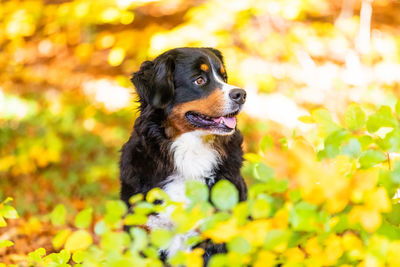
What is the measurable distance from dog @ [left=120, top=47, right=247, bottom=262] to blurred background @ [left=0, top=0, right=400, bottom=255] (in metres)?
0.68

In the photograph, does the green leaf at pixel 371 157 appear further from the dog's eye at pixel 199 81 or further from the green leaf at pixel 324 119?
the dog's eye at pixel 199 81

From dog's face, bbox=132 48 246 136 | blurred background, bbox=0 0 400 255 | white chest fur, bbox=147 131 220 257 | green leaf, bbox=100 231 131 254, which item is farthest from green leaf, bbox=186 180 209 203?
blurred background, bbox=0 0 400 255

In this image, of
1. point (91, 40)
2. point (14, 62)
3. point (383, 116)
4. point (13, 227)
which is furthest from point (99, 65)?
point (383, 116)

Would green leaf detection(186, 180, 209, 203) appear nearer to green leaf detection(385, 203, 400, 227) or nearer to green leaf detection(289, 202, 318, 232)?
green leaf detection(289, 202, 318, 232)

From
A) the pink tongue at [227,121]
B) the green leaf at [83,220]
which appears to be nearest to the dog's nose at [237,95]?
the pink tongue at [227,121]

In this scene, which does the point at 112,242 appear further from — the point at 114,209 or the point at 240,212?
the point at 240,212

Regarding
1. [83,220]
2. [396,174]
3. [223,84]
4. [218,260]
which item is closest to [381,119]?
[396,174]

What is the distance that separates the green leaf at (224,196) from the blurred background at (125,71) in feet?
9.47

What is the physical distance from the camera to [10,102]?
714 centimetres

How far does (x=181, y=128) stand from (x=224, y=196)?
2148 millimetres

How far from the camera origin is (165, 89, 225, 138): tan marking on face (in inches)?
132

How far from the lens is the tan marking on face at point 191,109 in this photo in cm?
335

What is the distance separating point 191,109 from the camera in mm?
3400

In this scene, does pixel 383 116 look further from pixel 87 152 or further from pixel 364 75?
pixel 364 75
